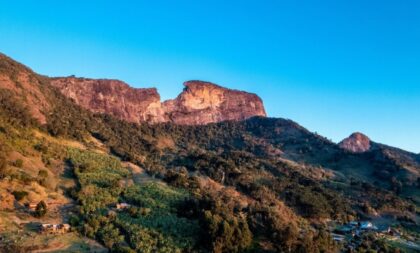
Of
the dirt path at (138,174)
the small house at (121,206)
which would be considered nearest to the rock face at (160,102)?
the dirt path at (138,174)

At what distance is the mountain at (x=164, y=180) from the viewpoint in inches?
1481

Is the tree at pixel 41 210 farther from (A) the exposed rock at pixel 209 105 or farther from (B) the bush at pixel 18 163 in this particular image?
(A) the exposed rock at pixel 209 105

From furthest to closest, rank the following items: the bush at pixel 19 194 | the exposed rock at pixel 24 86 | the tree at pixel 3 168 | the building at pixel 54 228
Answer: the exposed rock at pixel 24 86 → the tree at pixel 3 168 → the bush at pixel 19 194 → the building at pixel 54 228

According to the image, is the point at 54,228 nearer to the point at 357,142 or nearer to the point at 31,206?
the point at 31,206

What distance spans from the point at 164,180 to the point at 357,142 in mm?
135166

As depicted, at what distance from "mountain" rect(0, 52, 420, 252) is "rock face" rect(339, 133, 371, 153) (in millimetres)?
34404

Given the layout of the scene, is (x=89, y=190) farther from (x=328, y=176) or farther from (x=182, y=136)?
(x=182, y=136)

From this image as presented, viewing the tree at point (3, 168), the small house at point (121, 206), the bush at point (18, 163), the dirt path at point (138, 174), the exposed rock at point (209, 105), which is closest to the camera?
the tree at point (3, 168)

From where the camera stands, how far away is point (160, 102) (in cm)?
15575

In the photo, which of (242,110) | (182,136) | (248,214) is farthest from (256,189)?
(242,110)

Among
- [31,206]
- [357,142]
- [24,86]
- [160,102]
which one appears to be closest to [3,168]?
Result: [31,206]

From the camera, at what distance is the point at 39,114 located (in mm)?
77375

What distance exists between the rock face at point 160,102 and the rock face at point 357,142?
39285 millimetres

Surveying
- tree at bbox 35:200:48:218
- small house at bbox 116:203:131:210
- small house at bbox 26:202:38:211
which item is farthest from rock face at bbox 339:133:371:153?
tree at bbox 35:200:48:218
